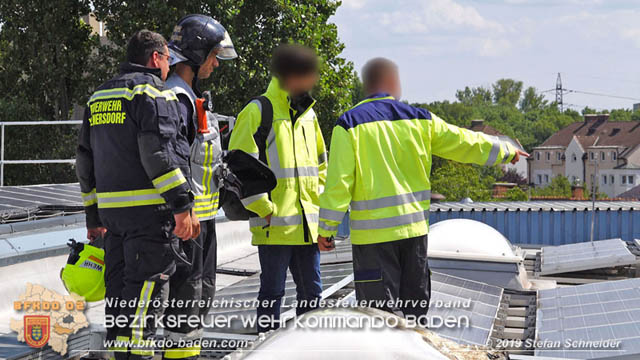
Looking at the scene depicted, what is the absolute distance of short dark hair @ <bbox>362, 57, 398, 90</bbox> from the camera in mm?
4125

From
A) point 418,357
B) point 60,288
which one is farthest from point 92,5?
point 418,357

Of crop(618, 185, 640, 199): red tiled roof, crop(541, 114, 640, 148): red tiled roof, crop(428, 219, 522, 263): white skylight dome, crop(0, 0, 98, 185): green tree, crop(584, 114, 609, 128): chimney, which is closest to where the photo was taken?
crop(428, 219, 522, 263): white skylight dome

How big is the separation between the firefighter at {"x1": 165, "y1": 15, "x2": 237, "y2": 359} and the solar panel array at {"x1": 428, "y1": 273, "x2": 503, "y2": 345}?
4.95 ft

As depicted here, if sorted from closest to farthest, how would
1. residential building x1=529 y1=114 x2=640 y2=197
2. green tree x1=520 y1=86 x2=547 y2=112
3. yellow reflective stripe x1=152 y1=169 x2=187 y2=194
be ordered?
yellow reflective stripe x1=152 y1=169 x2=187 y2=194, residential building x1=529 y1=114 x2=640 y2=197, green tree x1=520 y1=86 x2=547 y2=112

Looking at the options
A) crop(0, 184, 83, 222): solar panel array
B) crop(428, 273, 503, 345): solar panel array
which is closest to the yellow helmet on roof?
crop(428, 273, 503, 345): solar panel array

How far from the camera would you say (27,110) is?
26578 millimetres

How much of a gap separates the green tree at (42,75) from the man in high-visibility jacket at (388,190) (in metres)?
24.0

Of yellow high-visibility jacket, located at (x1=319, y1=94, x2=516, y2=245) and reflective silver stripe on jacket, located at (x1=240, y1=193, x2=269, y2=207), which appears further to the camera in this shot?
reflective silver stripe on jacket, located at (x1=240, y1=193, x2=269, y2=207)

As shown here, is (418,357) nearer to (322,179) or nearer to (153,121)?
(153,121)

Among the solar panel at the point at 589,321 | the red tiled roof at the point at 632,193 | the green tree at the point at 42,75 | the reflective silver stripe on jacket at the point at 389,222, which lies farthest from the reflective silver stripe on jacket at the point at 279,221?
the red tiled roof at the point at 632,193

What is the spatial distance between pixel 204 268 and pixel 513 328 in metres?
2.44

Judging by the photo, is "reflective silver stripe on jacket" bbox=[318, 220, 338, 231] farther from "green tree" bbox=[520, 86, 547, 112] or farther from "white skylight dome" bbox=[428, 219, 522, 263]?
"green tree" bbox=[520, 86, 547, 112]

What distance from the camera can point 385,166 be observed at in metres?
3.90

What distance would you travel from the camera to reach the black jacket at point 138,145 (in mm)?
3447
